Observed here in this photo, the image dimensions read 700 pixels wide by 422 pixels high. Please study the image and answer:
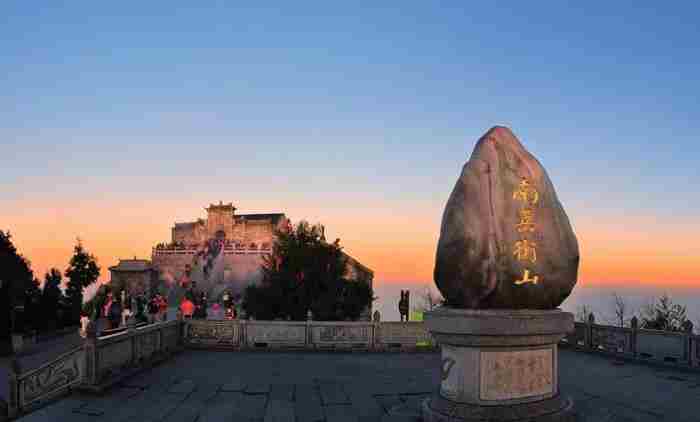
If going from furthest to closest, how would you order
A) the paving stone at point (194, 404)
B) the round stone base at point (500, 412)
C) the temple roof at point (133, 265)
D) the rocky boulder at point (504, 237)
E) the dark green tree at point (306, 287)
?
the temple roof at point (133, 265)
the dark green tree at point (306, 287)
the paving stone at point (194, 404)
the rocky boulder at point (504, 237)
the round stone base at point (500, 412)

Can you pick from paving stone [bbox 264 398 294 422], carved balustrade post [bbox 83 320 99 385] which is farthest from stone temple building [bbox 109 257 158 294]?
paving stone [bbox 264 398 294 422]

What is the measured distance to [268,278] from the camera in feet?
115

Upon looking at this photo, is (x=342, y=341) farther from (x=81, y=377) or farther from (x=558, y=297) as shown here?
(x=558, y=297)

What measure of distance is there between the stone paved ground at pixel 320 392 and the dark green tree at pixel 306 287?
1876 cm

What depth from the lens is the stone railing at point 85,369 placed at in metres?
8.69

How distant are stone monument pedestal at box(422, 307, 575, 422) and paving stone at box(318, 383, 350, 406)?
2385mm

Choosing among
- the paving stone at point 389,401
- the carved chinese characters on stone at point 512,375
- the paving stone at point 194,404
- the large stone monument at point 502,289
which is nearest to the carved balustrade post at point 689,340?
the large stone monument at point 502,289

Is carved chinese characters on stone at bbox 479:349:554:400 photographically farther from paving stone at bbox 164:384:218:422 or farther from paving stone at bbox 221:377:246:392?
paving stone at bbox 221:377:246:392

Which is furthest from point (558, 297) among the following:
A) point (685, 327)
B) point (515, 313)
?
point (685, 327)

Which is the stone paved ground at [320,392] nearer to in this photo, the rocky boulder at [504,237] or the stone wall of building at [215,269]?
the rocky boulder at [504,237]

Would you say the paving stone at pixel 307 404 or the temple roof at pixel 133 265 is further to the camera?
the temple roof at pixel 133 265

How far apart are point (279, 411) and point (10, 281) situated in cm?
2650

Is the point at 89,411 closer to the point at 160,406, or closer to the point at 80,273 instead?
the point at 160,406

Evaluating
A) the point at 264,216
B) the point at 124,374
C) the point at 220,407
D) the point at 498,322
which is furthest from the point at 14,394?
the point at 264,216
